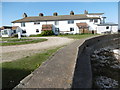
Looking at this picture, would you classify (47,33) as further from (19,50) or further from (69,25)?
(19,50)

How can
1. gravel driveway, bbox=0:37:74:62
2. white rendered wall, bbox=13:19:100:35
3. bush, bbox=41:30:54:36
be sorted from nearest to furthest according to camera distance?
1. gravel driveway, bbox=0:37:74:62
2. bush, bbox=41:30:54:36
3. white rendered wall, bbox=13:19:100:35

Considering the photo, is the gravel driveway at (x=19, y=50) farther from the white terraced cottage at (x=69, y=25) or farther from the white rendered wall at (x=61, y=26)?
the white rendered wall at (x=61, y=26)

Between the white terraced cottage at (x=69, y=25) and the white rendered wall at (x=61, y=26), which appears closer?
the white terraced cottage at (x=69, y=25)

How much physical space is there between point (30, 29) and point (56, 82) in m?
39.3

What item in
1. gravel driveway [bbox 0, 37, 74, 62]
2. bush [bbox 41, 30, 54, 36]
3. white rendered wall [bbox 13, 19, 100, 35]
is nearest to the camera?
gravel driveway [bbox 0, 37, 74, 62]

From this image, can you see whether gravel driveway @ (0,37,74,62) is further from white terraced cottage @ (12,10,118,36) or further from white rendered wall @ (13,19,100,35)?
white rendered wall @ (13,19,100,35)

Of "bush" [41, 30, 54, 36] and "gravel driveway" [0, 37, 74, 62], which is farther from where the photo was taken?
"bush" [41, 30, 54, 36]

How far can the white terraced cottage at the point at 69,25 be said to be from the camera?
35.9 m

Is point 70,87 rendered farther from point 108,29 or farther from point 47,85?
point 108,29

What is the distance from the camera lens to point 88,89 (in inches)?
132

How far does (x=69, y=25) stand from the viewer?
38062 millimetres

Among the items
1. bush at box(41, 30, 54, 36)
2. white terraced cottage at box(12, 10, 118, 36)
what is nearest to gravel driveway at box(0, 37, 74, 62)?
bush at box(41, 30, 54, 36)

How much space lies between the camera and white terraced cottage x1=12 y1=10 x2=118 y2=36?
35.9 m

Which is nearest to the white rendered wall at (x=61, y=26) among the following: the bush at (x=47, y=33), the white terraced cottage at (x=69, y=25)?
the white terraced cottage at (x=69, y=25)
